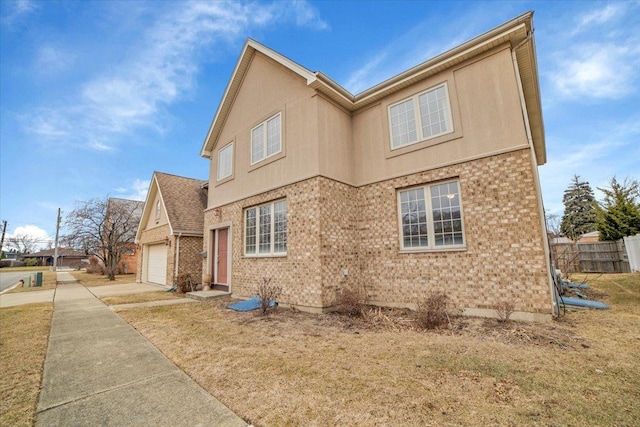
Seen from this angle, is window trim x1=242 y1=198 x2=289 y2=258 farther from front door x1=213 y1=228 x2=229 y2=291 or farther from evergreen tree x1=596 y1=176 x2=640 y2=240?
evergreen tree x1=596 y1=176 x2=640 y2=240

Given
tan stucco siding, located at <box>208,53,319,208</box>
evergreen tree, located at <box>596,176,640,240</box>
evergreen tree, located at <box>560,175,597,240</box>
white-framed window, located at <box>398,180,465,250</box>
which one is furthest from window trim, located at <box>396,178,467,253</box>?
evergreen tree, located at <box>560,175,597,240</box>

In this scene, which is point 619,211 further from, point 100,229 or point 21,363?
point 100,229

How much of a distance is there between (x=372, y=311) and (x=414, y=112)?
582 cm

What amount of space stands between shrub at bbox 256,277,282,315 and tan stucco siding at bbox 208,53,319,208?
327 centimetres

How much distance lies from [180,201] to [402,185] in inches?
552

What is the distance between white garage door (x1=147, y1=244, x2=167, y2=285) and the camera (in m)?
16.4

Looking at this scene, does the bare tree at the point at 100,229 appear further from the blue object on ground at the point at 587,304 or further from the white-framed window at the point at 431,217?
the blue object on ground at the point at 587,304

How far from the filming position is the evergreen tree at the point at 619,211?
1578cm

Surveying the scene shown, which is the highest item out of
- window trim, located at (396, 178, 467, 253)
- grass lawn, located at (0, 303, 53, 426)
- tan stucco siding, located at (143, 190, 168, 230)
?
tan stucco siding, located at (143, 190, 168, 230)

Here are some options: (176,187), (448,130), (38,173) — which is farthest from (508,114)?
(38,173)

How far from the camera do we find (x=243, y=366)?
3.95m

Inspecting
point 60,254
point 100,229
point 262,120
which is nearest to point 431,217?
point 262,120

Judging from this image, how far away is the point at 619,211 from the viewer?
1620 centimetres

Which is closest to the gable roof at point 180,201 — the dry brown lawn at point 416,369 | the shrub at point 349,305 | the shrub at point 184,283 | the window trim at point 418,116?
the shrub at point 184,283
